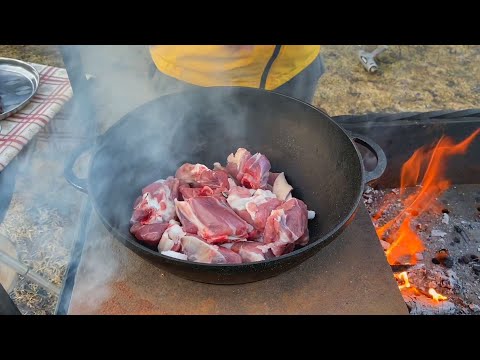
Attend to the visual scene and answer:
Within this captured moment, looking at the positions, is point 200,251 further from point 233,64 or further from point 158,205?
point 233,64

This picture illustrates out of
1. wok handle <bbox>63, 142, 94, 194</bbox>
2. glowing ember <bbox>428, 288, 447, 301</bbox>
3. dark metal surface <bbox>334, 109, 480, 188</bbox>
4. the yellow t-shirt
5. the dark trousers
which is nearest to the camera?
wok handle <bbox>63, 142, 94, 194</bbox>

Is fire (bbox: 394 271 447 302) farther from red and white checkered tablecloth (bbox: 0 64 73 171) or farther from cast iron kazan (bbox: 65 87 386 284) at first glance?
red and white checkered tablecloth (bbox: 0 64 73 171)

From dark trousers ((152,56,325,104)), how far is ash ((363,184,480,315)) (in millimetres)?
1124

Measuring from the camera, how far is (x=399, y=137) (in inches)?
138

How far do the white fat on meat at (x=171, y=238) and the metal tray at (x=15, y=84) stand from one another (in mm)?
1817

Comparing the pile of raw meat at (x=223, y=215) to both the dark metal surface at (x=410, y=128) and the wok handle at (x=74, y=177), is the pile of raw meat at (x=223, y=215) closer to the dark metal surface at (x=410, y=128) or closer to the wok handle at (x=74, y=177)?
the wok handle at (x=74, y=177)

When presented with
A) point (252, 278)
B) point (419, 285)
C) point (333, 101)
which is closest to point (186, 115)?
point (252, 278)

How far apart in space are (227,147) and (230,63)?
2.68 ft

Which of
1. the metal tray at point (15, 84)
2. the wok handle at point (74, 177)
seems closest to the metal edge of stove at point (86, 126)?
the wok handle at point (74, 177)

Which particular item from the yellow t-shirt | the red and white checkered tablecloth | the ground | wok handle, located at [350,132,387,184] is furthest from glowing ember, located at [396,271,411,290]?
the red and white checkered tablecloth

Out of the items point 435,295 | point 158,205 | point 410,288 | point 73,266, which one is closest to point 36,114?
point 73,266

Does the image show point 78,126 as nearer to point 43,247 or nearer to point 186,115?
point 43,247

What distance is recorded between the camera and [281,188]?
263 centimetres

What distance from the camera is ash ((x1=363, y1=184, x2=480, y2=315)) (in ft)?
9.70
